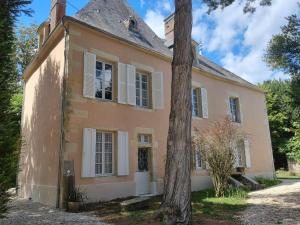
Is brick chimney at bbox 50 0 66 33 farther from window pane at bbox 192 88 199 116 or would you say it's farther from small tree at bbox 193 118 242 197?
small tree at bbox 193 118 242 197

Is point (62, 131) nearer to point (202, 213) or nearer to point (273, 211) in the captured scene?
point (202, 213)

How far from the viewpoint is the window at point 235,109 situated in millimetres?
14578

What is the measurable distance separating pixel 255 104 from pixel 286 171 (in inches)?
336

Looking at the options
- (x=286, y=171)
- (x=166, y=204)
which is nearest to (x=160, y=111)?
(x=166, y=204)

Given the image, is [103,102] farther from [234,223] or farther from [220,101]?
[220,101]

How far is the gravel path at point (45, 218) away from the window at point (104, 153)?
180 cm

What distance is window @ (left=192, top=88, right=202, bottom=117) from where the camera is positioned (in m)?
12.5

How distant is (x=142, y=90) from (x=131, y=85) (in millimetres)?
902

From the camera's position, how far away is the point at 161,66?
11211 mm

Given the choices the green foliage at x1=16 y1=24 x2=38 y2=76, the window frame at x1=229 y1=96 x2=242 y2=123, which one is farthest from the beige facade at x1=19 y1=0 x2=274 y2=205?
the green foliage at x1=16 y1=24 x2=38 y2=76

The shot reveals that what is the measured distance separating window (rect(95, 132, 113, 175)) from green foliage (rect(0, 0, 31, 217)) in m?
3.18

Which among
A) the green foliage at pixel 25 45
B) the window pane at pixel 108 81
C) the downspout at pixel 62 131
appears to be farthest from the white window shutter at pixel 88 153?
the green foliage at pixel 25 45

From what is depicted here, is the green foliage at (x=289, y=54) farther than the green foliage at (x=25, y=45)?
No

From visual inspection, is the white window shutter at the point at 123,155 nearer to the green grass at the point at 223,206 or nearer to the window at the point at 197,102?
the green grass at the point at 223,206
